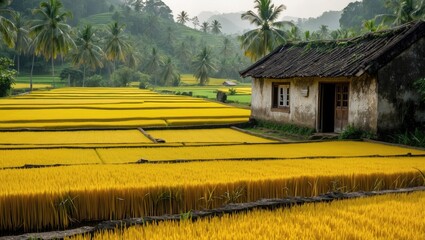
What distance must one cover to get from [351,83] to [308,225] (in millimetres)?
11327

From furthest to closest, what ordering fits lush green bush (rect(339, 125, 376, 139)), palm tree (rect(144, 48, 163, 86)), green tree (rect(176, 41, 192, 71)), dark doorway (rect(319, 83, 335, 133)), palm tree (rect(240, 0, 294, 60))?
green tree (rect(176, 41, 192, 71)) < palm tree (rect(144, 48, 163, 86)) < palm tree (rect(240, 0, 294, 60)) < dark doorway (rect(319, 83, 335, 133)) < lush green bush (rect(339, 125, 376, 139))

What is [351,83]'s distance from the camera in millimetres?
15133

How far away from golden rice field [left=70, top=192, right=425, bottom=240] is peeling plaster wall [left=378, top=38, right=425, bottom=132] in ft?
29.7

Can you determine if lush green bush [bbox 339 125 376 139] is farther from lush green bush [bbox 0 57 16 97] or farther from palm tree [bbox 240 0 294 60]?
lush green bush [bbox 0 57 16 97]

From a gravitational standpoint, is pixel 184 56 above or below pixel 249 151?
above

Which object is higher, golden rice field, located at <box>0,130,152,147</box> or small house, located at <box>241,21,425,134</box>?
small house, located at <box>241,21,425,134</box>

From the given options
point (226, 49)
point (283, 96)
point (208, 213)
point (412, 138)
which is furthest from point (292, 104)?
point (226, 49)

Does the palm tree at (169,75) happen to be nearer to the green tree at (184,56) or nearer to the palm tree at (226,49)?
the green tree at (184,56)

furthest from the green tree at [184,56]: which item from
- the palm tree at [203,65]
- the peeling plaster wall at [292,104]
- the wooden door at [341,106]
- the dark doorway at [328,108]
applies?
the wooden door at [341,106]

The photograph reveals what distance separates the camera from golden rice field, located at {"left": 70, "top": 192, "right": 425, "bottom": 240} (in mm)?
4227

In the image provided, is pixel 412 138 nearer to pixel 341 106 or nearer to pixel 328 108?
pixel 341 106

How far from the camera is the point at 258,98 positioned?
20.8m

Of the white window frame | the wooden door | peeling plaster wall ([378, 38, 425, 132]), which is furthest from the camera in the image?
the white window frame

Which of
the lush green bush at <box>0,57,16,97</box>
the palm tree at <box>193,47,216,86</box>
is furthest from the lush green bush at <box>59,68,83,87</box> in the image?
the lush green bush at <box>0,57,16,97</box>
